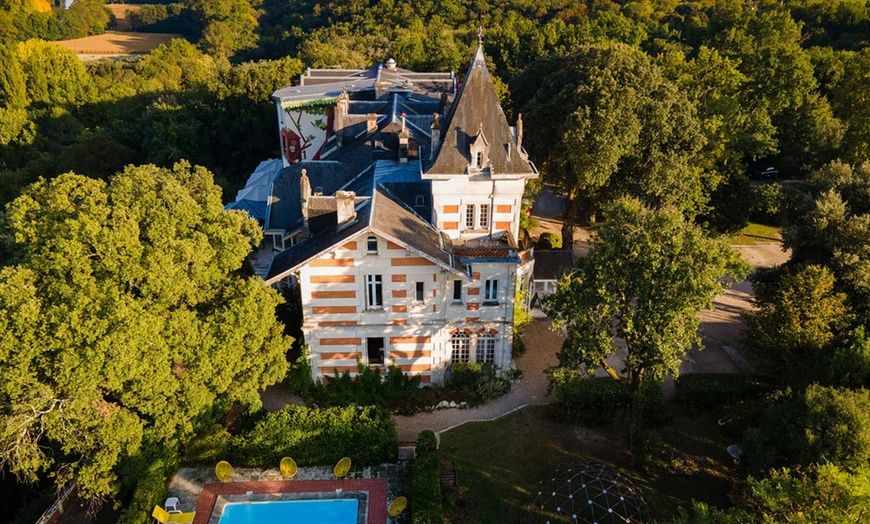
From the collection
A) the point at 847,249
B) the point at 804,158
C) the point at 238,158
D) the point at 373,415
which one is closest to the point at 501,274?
the point at 373,415

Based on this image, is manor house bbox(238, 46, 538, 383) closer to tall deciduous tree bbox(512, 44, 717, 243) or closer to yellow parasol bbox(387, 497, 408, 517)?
yellow parasol bbox(387, 497, 408, 517)

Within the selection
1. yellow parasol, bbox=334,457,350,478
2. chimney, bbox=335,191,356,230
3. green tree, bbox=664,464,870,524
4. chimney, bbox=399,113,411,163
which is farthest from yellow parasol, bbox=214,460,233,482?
chimney, bbox=399,113,411,163

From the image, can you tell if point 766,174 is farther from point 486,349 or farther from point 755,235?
point 486,349

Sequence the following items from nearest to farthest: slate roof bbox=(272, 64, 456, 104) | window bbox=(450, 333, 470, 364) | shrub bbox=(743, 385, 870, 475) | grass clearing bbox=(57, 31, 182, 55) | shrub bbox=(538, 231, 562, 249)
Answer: shrub bbox=(743, 385, 870, 475) < window bbox=(450, 333, 470, 364) < shrub bbox=(538, 231, 562, 249) < slate roof bbox=(272, 64, 456, 104) < grass clearing bbox=(57, 31, 182, 55)

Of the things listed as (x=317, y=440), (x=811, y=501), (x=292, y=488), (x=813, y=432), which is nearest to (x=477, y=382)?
(x=317, y=440)

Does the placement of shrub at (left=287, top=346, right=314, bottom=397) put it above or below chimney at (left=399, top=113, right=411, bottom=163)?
below

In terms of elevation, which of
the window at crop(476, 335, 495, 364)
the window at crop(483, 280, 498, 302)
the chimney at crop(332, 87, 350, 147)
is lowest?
the window at crop(476, 335, 495, 364)
